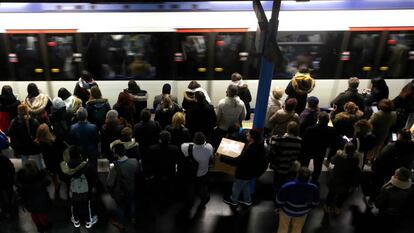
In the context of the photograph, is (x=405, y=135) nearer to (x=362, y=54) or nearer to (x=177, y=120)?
(x=362, y=54)

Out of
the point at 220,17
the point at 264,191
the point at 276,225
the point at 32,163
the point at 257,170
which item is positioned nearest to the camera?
the point at 32,163

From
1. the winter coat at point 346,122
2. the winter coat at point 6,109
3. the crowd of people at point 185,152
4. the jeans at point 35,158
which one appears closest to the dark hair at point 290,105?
the crowd of people at point 185,152

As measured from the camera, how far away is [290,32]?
30.6ft

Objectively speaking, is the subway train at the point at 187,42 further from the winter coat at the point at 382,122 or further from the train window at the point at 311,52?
the winter coat at the point at 382,122

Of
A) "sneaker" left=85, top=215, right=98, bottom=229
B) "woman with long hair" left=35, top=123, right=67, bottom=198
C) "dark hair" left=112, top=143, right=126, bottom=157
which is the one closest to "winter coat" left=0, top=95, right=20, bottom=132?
"woman with long hair" left=35, top=123, right=67, bottom=198

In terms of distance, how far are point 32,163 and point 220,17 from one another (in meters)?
5.02

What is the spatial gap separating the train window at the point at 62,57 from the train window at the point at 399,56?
6.70 metres

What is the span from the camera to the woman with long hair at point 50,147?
6.56m

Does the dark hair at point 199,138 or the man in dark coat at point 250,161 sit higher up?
the dark hair at point 199,138

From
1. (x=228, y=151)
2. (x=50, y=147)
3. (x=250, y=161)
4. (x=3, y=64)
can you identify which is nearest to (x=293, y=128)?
(x=250, y=161)

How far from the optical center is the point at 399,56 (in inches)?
381

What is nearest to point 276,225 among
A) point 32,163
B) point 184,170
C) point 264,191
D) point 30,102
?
point 264,191

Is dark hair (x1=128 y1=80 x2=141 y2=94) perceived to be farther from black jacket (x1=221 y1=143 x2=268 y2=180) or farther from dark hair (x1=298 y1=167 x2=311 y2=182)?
dark hair (x1=298 y1=167 x2=311 y2=182)

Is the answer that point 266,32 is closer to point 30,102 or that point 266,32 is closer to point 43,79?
point 30,102
